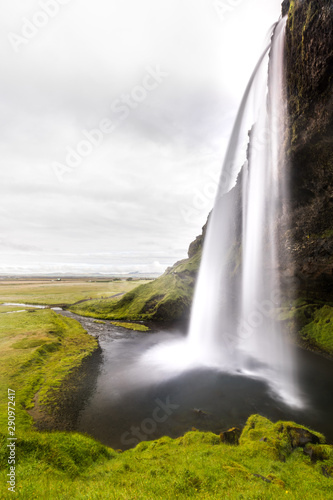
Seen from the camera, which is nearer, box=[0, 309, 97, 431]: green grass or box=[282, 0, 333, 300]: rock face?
box=[0, 309, 97, 431]: green grass

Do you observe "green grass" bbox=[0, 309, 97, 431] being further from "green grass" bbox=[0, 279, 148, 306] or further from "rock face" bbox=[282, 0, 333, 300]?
"green grass" bbox=[0, 279, 148, 306]

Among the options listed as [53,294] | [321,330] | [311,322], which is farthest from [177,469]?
[53,294]

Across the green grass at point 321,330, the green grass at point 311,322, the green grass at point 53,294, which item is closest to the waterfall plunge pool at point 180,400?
the green grass at point 321,330

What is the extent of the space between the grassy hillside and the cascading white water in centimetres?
395

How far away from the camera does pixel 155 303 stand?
55.8m

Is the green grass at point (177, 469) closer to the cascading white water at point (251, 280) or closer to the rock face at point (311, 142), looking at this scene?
the cascading white water at point (251, 280)

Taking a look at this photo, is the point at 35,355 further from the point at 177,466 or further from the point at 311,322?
the point at 311,322

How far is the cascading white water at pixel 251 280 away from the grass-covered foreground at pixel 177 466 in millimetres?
8214

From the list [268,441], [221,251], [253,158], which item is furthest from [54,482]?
[221,251]

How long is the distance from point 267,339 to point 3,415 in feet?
121

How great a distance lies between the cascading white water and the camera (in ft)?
92.8

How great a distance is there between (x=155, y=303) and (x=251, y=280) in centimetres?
2575

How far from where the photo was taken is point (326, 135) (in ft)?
82.6

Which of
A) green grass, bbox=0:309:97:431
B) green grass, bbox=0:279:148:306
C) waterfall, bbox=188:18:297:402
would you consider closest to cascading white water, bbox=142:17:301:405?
waterfall, bbox=188:18:297:402
